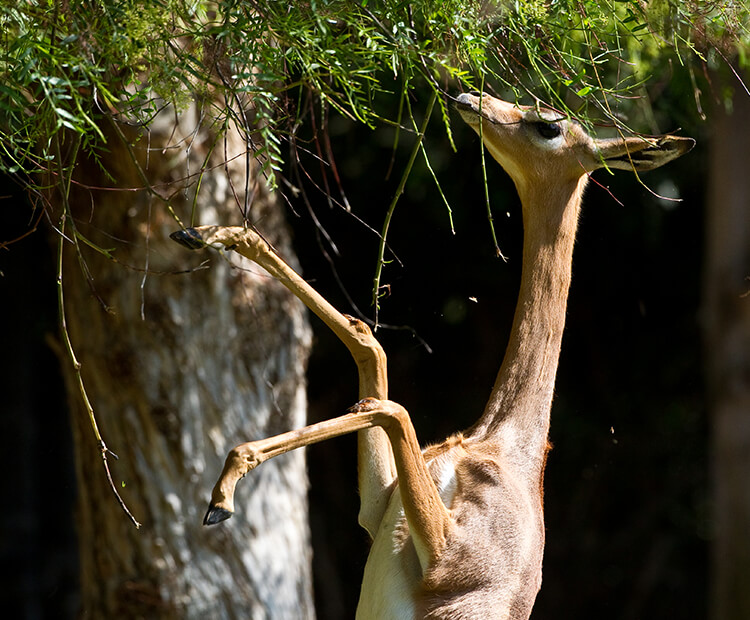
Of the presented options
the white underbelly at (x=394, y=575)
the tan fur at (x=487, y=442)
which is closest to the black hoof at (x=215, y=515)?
the tan fur at (x=487, y=442)

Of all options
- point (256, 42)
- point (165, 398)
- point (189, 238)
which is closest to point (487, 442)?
point (189, 238)

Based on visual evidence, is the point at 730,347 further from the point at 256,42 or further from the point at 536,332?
the point at 256,42

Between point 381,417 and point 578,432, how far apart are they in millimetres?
4409

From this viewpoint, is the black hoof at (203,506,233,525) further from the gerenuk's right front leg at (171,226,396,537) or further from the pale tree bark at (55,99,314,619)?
the pale tree bark at (55,99,314,619)

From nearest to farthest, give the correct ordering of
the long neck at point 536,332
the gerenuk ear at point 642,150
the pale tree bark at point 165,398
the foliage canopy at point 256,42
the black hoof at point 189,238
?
the foliage canopy at point 256,42 → the black hoof at point 189,238 → the long neck at point 536,332 → the gerenuk ear at point 642,150 → the pale tree bark at point 165,398

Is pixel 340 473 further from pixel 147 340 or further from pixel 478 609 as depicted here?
pixel 478 609

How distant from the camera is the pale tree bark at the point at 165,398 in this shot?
11.5 feet

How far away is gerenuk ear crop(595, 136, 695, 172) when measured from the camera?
7.74 feet

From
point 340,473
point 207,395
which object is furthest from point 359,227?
point 207,395

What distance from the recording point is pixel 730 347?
514 centimetres

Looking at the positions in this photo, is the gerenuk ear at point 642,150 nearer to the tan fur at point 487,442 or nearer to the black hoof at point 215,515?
the tan fur at point 487,442

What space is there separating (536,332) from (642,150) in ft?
1.88

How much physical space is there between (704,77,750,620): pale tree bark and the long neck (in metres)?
Result: 3.03

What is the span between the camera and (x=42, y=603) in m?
5.48
